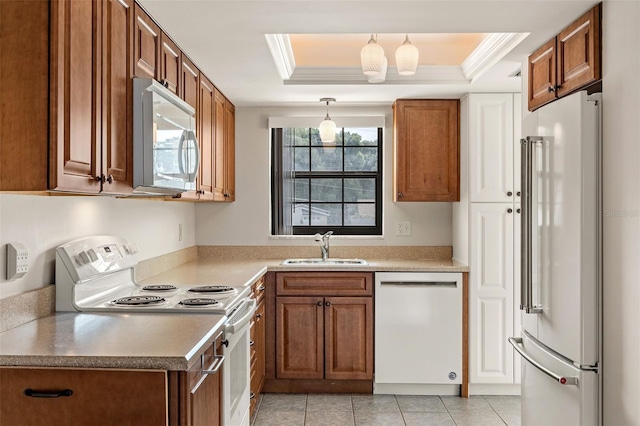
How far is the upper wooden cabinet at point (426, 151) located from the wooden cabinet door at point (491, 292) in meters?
0.36

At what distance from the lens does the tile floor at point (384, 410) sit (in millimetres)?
→ 3398

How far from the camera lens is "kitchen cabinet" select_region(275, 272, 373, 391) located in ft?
12.7

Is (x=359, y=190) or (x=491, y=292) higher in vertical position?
(x=359, y=190)

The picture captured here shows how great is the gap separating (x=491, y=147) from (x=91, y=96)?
9.33 feet

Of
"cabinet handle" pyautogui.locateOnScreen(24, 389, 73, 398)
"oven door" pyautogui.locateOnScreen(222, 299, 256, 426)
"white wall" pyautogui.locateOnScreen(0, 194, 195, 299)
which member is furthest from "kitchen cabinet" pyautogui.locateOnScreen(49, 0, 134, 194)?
"oven door" pyautogui.locateOnScreen(222, 299, 256, 426)

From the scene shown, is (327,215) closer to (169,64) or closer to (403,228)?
(403,228)

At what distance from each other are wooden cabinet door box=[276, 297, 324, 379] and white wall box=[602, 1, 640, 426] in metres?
2.08

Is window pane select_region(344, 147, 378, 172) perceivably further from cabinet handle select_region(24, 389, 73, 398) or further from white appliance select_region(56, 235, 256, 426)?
cabinet handle select_region(24, 389, 73, 398)

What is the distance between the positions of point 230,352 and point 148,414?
2.36ft

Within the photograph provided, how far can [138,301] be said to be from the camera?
2369mm

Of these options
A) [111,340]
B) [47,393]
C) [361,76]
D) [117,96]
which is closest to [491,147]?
[361,76]

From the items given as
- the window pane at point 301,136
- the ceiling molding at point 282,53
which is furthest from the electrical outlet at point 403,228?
the ceiling molding at point 282,53

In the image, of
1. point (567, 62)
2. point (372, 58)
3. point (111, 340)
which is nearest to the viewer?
point (111, 340)

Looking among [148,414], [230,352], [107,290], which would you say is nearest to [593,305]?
[230,352]
